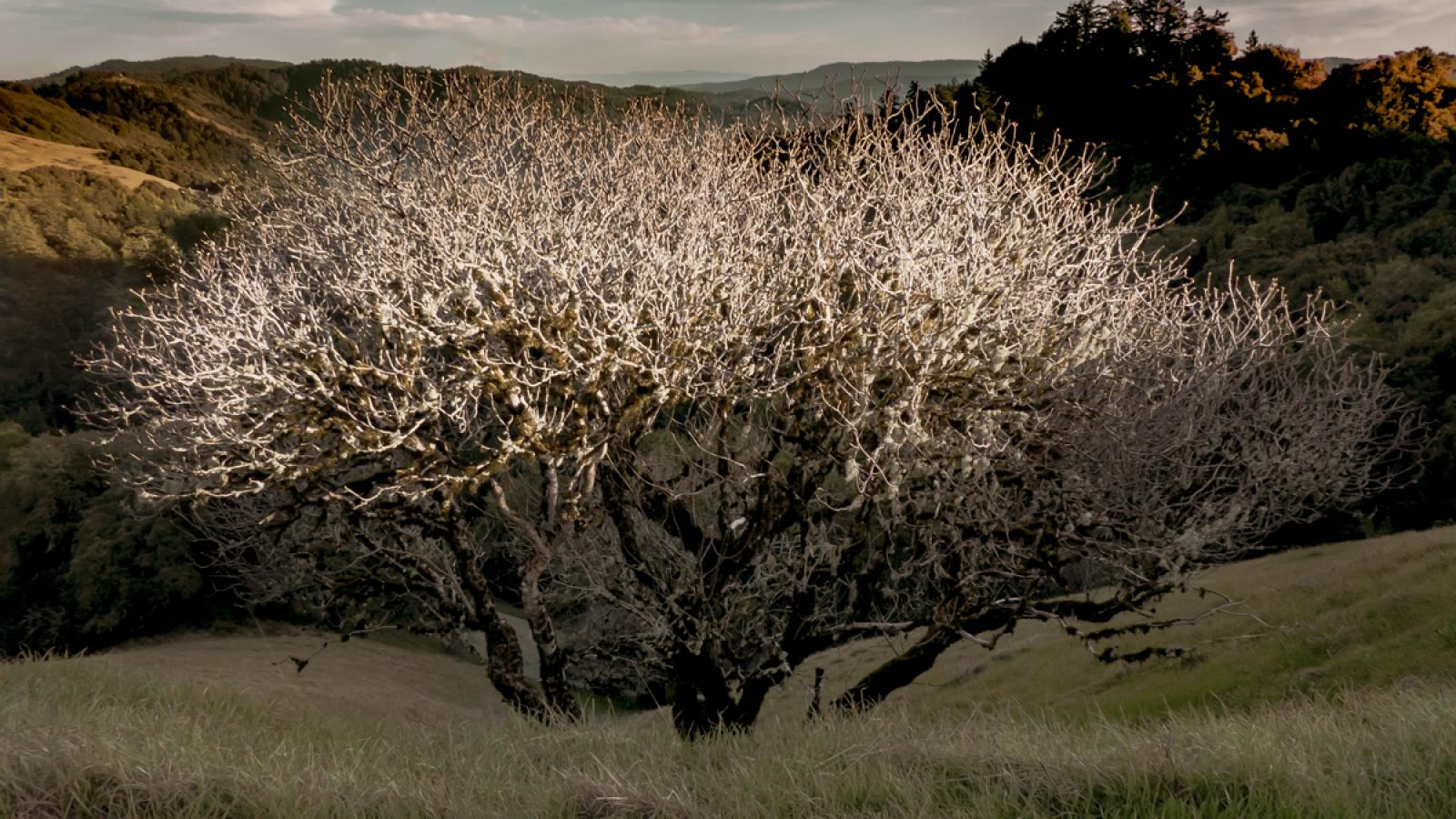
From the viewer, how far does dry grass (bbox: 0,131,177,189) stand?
86931mm

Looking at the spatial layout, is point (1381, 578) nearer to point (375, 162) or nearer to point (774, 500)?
point (774, 500)

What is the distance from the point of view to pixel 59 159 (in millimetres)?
92875

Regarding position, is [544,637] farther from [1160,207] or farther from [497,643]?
[1160,207]

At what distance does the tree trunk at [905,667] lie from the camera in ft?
49.8

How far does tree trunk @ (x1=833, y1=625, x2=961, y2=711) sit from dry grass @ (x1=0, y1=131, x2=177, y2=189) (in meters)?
84.3

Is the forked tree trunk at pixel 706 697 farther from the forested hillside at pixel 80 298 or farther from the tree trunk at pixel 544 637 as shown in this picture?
the forested hillside at pixel 80 298

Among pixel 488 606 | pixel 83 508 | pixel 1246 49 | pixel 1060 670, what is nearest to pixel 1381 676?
pixel 1060 670

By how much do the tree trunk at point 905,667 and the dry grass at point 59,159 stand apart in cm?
8428

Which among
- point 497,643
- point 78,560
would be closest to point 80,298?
point 78,560

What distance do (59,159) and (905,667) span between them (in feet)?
337

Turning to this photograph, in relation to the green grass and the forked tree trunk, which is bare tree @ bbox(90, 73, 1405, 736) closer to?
the forked tree trunk

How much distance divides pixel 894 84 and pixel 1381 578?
45.5 ft

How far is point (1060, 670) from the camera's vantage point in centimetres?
2386

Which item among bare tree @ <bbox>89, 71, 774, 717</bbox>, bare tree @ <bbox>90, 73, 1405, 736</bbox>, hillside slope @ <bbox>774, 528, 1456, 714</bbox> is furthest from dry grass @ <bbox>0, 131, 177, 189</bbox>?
hillside slope @ <bbox>774, 528, 1456, 714</bbox>
